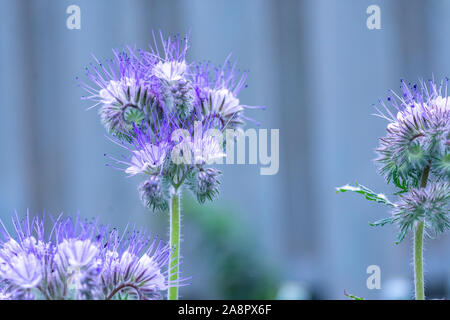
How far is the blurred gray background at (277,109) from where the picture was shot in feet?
18.4

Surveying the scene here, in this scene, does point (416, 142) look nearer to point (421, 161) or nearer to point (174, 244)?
point (421, 161)

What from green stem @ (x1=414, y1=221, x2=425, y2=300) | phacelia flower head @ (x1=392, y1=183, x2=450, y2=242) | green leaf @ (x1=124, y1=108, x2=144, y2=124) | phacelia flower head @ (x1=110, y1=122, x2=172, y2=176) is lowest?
green stem @ (x1=414, y1=221, x2=425, y2=300)

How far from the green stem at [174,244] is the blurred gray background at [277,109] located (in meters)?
3.83

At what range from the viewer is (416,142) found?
133 cm

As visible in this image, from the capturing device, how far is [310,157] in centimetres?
578

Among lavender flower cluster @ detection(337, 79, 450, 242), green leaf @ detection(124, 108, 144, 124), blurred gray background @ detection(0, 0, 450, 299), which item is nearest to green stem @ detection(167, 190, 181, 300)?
green leaf @ detection(124, 108, 144, 124)

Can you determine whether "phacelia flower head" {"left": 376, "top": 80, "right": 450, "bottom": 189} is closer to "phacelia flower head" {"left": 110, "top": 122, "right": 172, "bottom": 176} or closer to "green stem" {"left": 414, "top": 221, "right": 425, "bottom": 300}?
"green stem" {"left": 414, "top": 221, "right": 425, "bottom": 300}

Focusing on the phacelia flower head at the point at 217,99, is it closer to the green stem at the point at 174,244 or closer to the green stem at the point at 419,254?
the green stem at the point at 174,244

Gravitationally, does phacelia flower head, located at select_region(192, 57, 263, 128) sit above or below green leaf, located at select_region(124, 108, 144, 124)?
above

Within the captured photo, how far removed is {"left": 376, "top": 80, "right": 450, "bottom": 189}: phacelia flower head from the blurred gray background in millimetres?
3875

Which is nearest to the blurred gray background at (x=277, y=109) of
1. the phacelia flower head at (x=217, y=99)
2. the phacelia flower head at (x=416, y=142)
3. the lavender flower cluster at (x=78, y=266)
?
the phacelia flower head at (x=217, y=99)

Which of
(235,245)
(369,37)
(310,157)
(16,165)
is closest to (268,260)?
(235,245)

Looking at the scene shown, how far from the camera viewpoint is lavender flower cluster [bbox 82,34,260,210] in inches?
53.6
